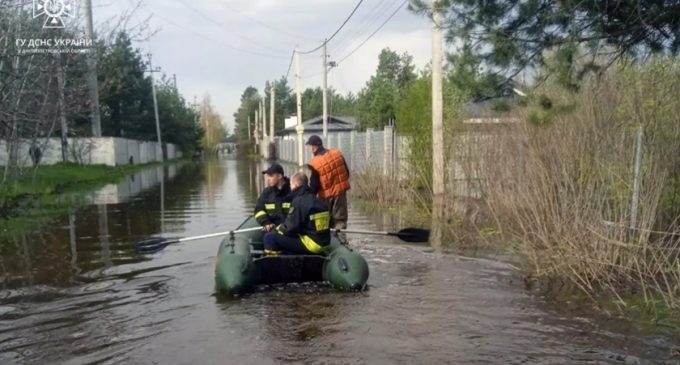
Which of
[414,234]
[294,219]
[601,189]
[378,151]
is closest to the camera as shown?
[601,189]

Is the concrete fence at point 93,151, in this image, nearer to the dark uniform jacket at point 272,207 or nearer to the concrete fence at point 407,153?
the concrete fence at point 407,153

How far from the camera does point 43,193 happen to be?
20031mm

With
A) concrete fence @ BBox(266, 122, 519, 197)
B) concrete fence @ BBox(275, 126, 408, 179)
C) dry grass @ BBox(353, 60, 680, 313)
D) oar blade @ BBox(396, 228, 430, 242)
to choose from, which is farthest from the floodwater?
concrete fence @ BBox(275, 126, 408, 179)

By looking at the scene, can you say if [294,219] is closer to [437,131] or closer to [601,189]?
[601,189]

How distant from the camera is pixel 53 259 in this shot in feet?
35.9

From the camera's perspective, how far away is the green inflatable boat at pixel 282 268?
822cm

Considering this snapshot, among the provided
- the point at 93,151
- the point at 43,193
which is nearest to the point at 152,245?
the point at 43,193

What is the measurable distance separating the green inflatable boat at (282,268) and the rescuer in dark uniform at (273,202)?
41cm

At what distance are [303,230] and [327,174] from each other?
2.45m

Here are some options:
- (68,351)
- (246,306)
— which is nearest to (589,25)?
(246,306)

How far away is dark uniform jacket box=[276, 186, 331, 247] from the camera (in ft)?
28.3

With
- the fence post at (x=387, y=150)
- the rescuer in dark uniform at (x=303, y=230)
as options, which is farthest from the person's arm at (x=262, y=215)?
the fence post at (x=387, y=150)

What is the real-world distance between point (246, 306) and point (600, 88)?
4.87 meters

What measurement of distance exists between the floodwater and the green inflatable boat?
0.46 feet
